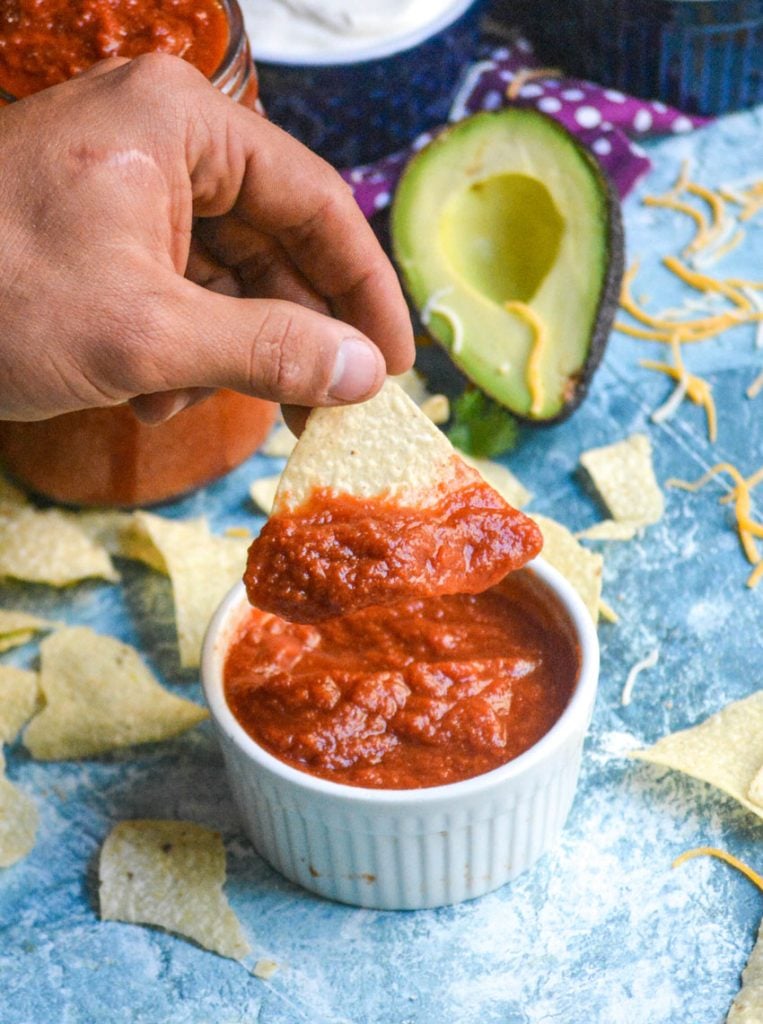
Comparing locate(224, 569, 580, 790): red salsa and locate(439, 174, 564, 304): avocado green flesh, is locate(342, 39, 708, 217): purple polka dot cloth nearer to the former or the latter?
locate(439, 174, 564, 304): avocado green flesh

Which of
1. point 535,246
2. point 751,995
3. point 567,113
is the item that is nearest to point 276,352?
point 751,995

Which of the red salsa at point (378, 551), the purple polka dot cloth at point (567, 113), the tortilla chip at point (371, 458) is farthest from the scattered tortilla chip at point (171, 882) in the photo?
the purple polka dot cloth at point (567, 113)

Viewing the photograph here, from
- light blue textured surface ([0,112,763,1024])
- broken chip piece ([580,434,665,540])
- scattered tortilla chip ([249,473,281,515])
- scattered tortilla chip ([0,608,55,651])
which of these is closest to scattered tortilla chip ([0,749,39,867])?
light blue textured surface ([0,112,763,1024])

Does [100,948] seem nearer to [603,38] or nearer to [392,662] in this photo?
[392,662]

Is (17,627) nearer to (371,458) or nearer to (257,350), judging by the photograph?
(371,458)

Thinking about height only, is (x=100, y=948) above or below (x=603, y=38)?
below

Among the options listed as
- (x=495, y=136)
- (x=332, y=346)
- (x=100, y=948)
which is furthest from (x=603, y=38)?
(x=100, y=948)
